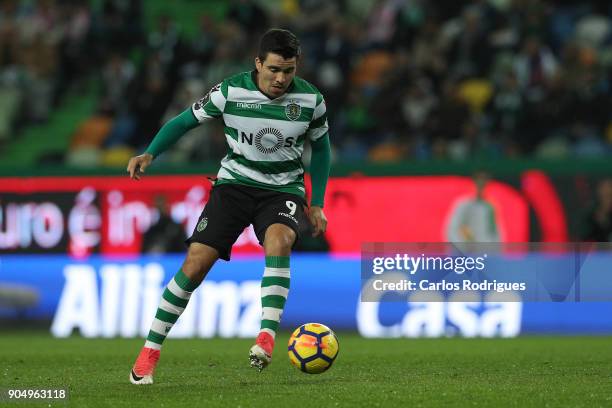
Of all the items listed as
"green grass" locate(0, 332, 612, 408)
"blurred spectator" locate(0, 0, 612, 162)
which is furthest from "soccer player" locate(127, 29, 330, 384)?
"blurred spectator" locate(0, 0, 612, 162)

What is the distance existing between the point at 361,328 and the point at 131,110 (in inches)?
236

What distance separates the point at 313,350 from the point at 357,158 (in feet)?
30.3

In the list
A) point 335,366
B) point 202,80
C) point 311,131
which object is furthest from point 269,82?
point 202,80

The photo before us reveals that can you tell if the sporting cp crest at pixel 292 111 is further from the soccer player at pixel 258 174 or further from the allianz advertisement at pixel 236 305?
the allianz advertisement at pixel 236 305

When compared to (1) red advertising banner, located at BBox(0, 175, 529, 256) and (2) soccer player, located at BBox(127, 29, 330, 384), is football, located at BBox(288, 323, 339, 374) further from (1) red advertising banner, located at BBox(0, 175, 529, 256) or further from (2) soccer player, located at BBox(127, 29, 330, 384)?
(1) red advertising banner, located at BBox(0, 175, 529, 256)

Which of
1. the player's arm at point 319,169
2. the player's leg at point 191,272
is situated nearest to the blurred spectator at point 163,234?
the player's arm at point 319,169

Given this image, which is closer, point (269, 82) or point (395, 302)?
point (269, 82)

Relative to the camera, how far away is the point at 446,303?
14438 mm

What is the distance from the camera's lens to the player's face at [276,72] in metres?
7.93

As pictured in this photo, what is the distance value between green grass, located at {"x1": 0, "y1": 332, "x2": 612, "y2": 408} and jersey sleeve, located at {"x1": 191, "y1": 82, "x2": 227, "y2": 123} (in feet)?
5.61

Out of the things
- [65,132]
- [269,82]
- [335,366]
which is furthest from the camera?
[65,132]

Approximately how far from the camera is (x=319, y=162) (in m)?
8.56

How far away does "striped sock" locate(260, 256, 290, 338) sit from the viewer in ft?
26.1

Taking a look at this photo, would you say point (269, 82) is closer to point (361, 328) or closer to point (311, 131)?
point (311, 131)
